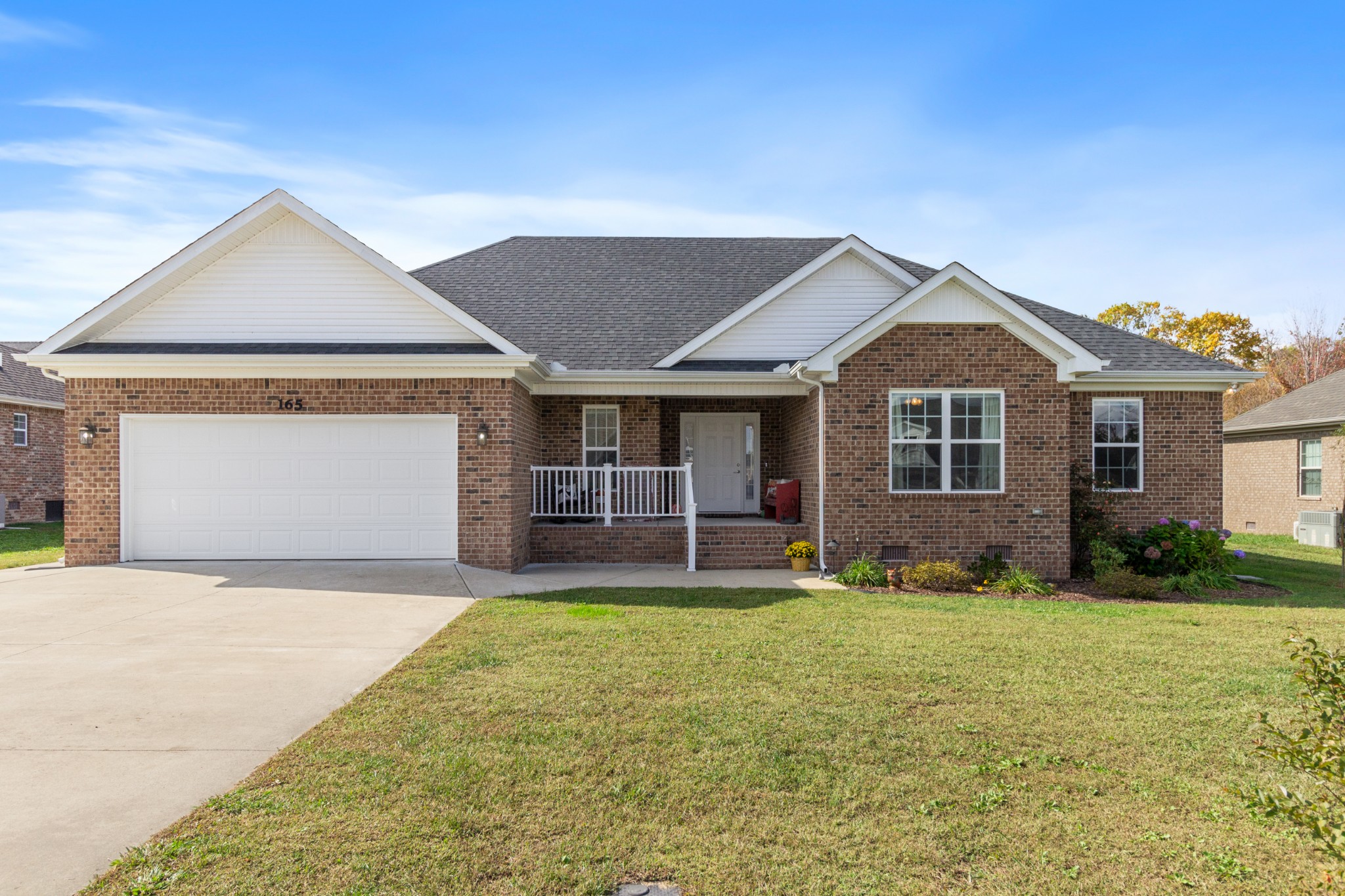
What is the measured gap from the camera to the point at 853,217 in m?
18.3

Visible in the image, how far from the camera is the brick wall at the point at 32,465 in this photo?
22547 mm

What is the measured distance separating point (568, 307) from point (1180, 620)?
12201mm

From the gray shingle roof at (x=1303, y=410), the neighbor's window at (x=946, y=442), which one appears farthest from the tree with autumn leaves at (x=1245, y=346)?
the neighbor's window at (x=946, y=442)

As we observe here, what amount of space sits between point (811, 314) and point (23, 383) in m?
24.6

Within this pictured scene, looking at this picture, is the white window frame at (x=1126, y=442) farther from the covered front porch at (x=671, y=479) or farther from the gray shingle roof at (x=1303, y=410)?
the gray shingle roof at (x=1303, y=410)

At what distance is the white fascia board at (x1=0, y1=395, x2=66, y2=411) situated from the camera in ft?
73.2

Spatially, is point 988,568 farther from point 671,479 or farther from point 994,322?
point 671,479

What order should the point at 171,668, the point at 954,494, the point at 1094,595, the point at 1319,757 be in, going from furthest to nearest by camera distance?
1. the point at 954,494
2. the point at 1094,595
3. the point at 171,668
4. the point at 1319,757

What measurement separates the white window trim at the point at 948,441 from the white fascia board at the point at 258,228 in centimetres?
617

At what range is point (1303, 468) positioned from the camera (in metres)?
21.4

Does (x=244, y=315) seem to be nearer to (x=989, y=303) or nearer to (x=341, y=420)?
(x=341, y=420)

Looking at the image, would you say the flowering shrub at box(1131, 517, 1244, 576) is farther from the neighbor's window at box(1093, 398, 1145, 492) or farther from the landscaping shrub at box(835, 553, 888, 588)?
the landscaping shrub at box(835, 553, 888, 588)

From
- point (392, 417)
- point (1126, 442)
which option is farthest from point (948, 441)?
point (392, 417)

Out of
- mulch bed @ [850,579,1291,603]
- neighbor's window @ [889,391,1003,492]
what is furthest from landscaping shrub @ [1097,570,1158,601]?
neighbor's window @ [889,391,1003,492]
